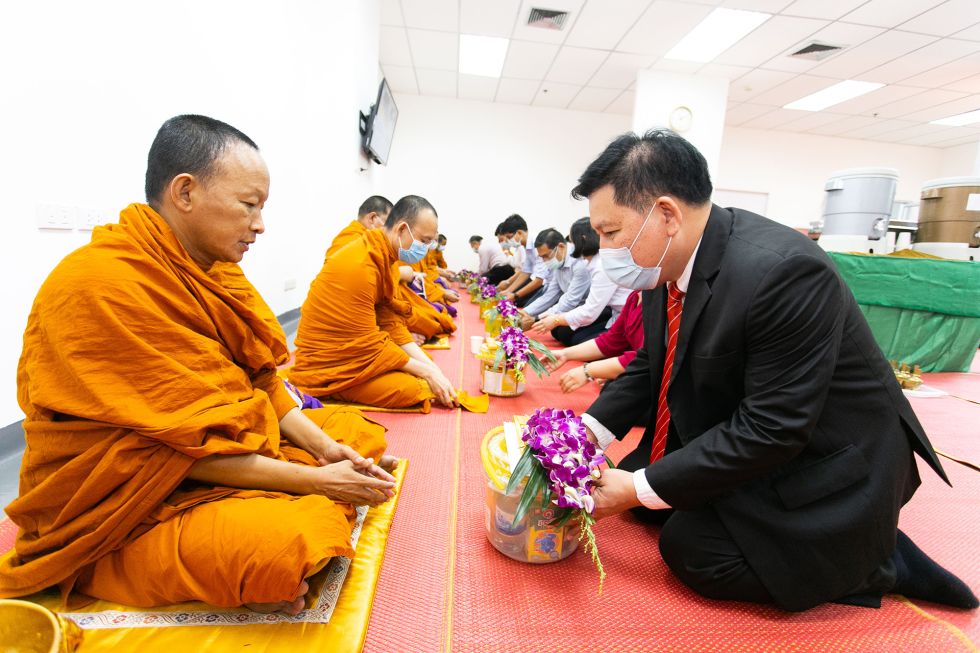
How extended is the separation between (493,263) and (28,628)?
7.71 meters

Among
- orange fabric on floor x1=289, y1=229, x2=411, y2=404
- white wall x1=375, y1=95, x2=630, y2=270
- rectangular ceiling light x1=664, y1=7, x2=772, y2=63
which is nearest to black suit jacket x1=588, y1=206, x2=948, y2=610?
orange fabric on floor x1=289, y1=229, x2=411, y2=404

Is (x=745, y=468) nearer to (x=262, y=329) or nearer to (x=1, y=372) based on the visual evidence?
(x=262, y=329)

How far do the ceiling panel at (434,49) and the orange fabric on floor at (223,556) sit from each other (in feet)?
21.3

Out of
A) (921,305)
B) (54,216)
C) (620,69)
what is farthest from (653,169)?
(620,69)

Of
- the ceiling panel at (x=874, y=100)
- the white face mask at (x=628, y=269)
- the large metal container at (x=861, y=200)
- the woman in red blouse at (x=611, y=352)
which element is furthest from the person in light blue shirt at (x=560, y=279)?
the ceiling panel at (x=874, y=100)

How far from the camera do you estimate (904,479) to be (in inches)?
46.2

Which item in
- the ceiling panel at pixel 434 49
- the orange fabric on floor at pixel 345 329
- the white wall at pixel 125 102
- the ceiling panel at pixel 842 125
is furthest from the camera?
the ceiling panel at pixel 842 125

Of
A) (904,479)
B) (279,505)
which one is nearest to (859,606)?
(904,479)

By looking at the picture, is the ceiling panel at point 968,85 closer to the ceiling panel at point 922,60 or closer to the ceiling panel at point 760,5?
the ceiling panel at point 922,60

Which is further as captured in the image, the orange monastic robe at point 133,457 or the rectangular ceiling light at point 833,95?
the rectangular ceiling light at point 833,95

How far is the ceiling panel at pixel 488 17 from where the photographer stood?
5.18 m

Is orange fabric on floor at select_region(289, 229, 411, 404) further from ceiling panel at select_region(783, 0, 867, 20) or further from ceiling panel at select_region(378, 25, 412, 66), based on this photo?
ceiling panel at select_region(783, 0, 867, 20)

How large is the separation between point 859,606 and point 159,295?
1.93 metres

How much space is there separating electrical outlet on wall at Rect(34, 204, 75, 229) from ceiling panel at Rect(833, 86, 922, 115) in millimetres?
9281
